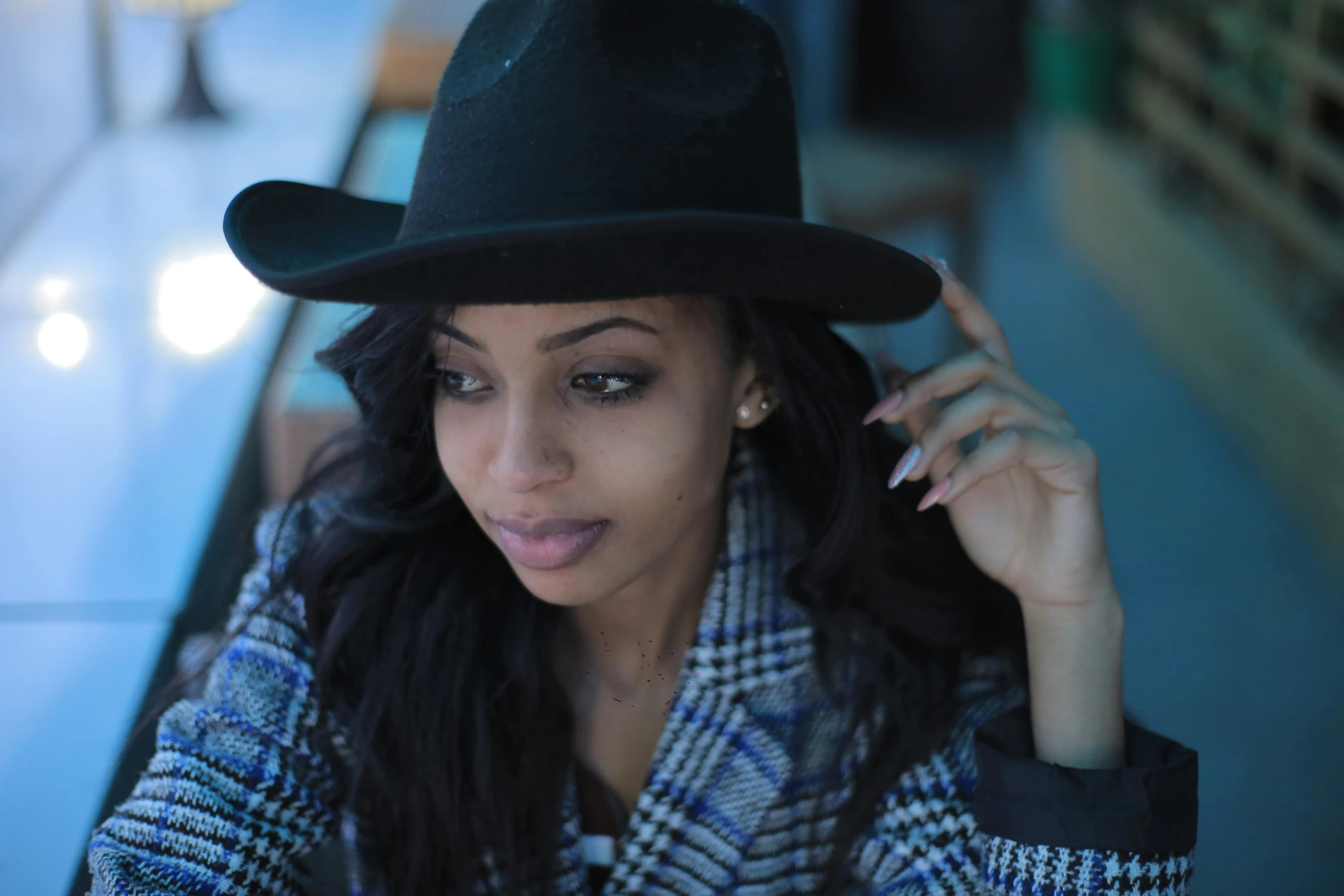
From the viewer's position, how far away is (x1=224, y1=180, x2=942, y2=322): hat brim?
1036 mm

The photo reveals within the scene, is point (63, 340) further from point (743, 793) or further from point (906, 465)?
point (906, 465)

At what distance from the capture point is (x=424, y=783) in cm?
144

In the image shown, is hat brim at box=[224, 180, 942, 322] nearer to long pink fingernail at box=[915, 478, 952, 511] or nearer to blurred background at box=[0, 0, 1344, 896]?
long pink fingernail at box=[915, 478, 952, 511]

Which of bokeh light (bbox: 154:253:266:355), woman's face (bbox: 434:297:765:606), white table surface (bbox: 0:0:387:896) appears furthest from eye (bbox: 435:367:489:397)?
bokeh light (bbox: 154:253:266:355)

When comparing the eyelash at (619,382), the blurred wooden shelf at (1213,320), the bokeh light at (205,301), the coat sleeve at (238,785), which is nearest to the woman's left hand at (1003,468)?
the eyelash at (619,382)

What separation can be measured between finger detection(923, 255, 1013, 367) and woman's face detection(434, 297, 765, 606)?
0.83ft

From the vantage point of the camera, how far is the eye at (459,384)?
131 cm

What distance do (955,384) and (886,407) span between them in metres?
0.08

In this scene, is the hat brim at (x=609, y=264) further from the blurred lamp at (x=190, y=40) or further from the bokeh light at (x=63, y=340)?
the blurred lamp at (x=190, y=40)

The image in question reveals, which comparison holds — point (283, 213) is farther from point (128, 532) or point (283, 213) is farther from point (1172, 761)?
point (1172, 761)

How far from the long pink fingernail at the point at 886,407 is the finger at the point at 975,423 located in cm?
4

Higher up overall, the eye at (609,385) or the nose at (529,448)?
the eye at (609,385)

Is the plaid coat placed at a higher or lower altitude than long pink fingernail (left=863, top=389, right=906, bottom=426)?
lower

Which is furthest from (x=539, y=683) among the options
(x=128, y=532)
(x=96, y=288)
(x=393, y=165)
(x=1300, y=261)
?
(x=1300, y=261)
